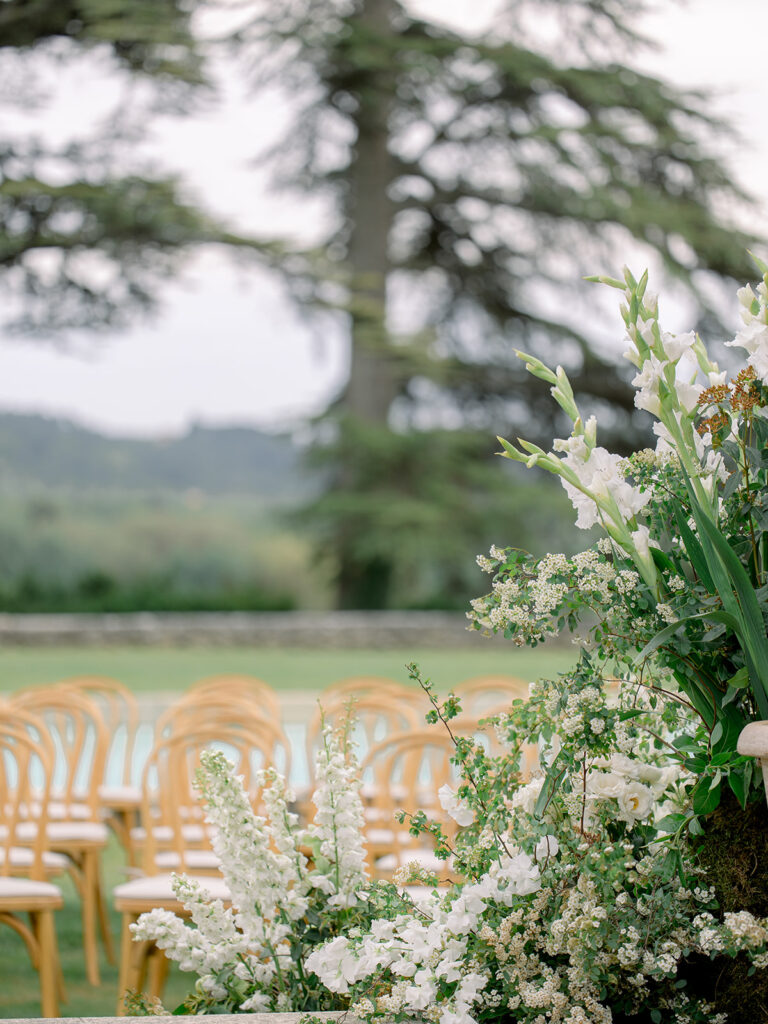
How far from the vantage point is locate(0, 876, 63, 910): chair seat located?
292cm

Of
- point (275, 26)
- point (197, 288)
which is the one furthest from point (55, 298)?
point (275, 26)

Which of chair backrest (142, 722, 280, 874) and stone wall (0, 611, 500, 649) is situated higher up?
chair backrest (142, 722, 280, 874)

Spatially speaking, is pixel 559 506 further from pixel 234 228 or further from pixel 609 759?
pixel 609 759

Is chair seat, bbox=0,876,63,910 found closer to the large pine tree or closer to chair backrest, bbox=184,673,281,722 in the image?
chair backrest, bbox=184,673,281,722

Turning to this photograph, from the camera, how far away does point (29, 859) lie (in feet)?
11.2

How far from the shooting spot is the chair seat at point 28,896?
2.92 metres

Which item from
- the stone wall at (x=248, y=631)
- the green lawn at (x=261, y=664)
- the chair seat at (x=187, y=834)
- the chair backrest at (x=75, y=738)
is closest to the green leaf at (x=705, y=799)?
the chair seat at (x=187, y=834)

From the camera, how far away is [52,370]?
19984 mm

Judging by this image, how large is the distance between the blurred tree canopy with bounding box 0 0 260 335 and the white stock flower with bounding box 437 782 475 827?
1265 cm

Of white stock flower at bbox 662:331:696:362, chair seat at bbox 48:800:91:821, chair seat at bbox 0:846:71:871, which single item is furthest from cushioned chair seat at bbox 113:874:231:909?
white stock flower at bbox 662:331:696:362

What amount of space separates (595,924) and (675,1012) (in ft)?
0.61

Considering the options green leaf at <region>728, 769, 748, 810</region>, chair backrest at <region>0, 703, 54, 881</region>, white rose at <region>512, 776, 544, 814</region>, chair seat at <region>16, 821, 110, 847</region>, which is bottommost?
chair seat at <region>16, 821, 110, 847</region>

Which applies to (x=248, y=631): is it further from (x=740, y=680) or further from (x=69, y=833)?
(x=740, y=680)

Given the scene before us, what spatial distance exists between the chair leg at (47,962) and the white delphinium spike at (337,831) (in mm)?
1585
